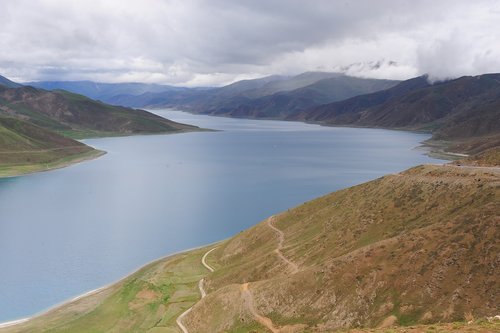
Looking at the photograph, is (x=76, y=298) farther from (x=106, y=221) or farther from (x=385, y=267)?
(x=106, y=221)

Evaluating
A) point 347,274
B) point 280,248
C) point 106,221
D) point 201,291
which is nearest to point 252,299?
point 347,274

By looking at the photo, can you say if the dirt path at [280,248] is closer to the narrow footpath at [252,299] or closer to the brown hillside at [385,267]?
the narrow footpath at [252,299]

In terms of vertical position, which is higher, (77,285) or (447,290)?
(447,290)

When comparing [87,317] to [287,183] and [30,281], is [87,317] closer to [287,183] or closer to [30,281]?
[30,281]

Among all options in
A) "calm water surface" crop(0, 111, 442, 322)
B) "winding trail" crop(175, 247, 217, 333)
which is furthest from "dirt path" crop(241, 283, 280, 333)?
"calm water surface" crop(0, 111, 442, 322)

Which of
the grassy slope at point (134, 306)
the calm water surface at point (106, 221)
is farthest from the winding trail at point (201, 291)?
the calm water surface at point (106, 221)

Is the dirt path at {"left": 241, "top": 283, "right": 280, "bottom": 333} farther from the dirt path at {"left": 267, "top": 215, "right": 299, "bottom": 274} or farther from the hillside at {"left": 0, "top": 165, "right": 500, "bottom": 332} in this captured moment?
the dirt path at {"left": 267, "top": 215, "right": 299, "bottom": 274}

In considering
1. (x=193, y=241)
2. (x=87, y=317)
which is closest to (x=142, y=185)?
(x=193, y=241)
